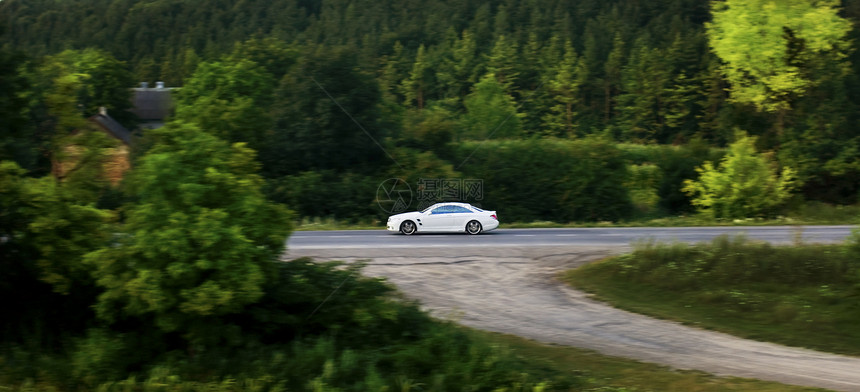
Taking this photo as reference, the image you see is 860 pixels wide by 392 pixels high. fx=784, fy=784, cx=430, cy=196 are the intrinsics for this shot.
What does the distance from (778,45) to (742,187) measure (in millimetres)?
11692

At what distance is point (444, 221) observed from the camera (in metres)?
26.6

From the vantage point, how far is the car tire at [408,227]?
26578mm

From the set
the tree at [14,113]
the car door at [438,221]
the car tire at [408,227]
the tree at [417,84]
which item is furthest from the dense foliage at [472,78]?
the car door at [438,221]

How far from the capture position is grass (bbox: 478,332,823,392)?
10648mm

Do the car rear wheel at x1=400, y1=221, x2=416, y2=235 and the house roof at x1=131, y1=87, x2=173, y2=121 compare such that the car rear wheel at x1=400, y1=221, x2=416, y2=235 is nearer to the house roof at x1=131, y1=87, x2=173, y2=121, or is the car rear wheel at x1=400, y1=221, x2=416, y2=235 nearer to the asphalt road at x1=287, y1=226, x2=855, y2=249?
the asphalt road at x1=287, y1=226, x2=855, y2=249

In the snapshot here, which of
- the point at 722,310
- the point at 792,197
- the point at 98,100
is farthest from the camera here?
the point at 98,100

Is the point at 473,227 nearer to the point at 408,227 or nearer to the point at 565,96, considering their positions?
the point at 408,227

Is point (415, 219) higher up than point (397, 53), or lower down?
lower down

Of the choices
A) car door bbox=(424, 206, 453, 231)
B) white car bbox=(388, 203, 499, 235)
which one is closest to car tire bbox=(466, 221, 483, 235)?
white car bbox=(388, 203, 499, 235)

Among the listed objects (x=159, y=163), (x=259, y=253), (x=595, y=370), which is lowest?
(x=595, y=370)

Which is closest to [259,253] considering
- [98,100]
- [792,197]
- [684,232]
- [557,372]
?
[557,372]

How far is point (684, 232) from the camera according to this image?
26625 mm

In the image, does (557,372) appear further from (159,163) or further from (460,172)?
(460,172)

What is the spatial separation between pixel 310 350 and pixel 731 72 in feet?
128
